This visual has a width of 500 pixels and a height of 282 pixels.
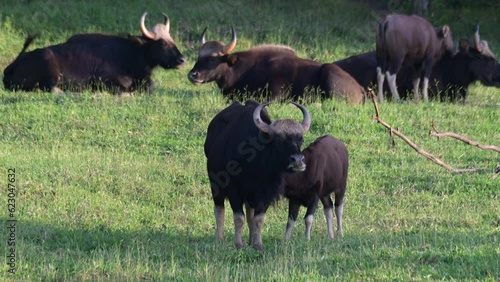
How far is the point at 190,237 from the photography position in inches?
394

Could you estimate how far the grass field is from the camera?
827 centimetres

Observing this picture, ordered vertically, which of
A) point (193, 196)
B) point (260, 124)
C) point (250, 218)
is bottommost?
point (193, 196)

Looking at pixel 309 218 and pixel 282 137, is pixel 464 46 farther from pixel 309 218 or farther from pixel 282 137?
pixel 282 137

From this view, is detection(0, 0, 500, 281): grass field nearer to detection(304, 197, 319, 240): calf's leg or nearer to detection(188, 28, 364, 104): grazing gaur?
detection(304, 197, 319, 240): calf's leg

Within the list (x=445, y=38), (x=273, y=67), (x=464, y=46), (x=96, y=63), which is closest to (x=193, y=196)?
(x=273, y=67)

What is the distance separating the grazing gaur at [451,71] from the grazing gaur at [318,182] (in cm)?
855

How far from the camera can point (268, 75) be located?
56.7 ft

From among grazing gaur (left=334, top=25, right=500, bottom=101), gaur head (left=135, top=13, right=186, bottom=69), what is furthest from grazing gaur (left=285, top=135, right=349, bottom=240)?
gaur head (left=135, top=13, right=186, bottom=69)

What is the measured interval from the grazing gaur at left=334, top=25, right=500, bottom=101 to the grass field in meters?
0.52

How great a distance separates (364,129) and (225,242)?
5707 mm

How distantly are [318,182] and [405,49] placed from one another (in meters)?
8.90

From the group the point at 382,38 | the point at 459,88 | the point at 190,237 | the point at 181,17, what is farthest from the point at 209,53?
the point at 190,237

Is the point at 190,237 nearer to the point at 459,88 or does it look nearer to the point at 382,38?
the point at 382,38

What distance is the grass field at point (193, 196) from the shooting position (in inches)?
326
